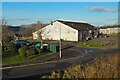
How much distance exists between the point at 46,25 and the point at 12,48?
34.2m

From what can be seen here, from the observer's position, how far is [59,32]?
64.1 m

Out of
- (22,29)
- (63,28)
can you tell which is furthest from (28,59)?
(22,29)

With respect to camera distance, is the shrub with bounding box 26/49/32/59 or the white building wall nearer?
the shrub with bounding box 26/49/32/59

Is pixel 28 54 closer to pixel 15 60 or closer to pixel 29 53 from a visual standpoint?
pixel 29 53

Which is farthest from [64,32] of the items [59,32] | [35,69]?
[35,69]

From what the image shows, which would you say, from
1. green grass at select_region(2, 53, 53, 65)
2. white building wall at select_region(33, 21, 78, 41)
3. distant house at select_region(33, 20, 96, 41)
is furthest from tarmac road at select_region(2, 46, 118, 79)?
Answer: white building wall at select_region(33, 21, 78, 41)

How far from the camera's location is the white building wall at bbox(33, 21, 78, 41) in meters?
62.1

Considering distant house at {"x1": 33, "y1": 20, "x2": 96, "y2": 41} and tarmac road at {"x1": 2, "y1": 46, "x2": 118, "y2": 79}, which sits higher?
distant house at {"x1": 33, "y1": 20, "x2": 96, "y2": 41}

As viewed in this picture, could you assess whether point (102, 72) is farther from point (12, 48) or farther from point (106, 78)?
point (12, 48)

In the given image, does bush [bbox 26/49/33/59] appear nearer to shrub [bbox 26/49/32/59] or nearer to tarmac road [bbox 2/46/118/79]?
shrub [bbox 26/49/32/59]

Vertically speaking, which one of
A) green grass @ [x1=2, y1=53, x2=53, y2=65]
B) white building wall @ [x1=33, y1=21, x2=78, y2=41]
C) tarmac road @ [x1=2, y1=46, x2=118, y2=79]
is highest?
white building wall @ [x1=33, y1=21, x2=78, y2=41]

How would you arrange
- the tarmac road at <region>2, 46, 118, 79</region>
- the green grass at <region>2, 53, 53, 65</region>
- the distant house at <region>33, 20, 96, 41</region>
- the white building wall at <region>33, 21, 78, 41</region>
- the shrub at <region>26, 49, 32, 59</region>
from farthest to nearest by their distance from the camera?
the white building wall at <region>33, 21, 78, 41</region> → the distant house at <region>33, 20, 96, 41</region> → the shrub at <region>26, 49, 32, 59</region> → the green grass at <region>2, 53, 53, 65</region> → the tarmac road at <region>2, 46, 118, 79</region>

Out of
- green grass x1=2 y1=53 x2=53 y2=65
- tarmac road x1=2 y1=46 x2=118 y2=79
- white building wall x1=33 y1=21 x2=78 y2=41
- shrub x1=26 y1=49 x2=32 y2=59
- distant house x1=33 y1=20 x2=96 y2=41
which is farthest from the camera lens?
white building wall x1=33 y1=21 x2=78 y2=41

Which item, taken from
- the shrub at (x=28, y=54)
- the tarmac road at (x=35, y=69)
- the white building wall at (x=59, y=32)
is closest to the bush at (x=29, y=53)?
the shrub at (x=28, y=54)
